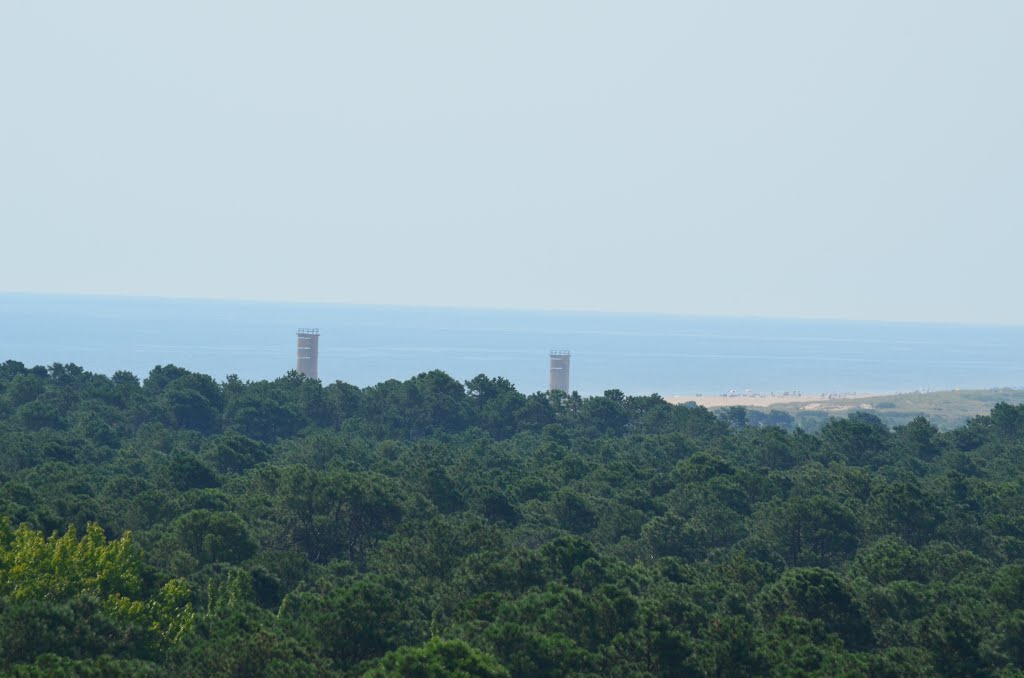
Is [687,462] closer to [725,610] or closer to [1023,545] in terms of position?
[1023,545]

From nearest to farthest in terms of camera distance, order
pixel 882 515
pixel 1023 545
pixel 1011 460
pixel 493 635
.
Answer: pixel 493 635, pixel 1023 545, pixel 882 515, pixel 1011 460

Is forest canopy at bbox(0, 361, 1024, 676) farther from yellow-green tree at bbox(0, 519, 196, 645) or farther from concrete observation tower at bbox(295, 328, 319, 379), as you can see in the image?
concrete observation tower at bbox(295, 328, 319, 379)

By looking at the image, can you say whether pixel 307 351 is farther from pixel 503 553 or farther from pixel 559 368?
pixel 503 553

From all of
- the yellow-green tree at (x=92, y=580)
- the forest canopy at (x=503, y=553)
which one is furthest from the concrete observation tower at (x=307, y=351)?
the yellow-green tree at (x=92, y=580)

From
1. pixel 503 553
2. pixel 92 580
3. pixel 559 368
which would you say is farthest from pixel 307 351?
pixel 92 580

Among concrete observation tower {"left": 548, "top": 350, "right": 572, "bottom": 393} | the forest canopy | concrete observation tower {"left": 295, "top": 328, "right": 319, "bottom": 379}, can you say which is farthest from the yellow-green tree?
concrete observation tower {"left": 548, "top": 350, "right": 572, "bottom": 393}

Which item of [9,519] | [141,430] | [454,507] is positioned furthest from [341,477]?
[141,430]
